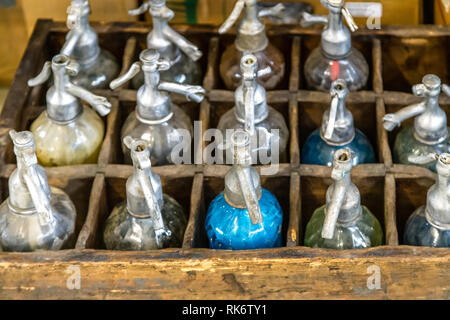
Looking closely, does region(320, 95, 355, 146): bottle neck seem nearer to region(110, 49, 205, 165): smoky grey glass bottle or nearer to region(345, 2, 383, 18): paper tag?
region(110, 49, 205, 165): smoky grey glass bottle

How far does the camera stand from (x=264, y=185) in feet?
3.08

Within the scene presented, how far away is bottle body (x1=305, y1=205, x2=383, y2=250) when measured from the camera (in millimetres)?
851

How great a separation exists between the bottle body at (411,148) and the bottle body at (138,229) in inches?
9.8

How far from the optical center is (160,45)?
1.01m

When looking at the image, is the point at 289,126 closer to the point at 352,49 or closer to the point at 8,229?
the point at 352,49

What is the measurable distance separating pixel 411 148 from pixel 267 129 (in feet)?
0.51

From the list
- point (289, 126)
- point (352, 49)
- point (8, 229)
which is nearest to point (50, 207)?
point (8, 229)

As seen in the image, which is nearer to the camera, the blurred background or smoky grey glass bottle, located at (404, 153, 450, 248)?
smoky grey glass bottle, located at (404, 153, 450, 248)

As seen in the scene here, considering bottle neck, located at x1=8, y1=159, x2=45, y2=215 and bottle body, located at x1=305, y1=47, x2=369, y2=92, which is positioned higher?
bottle body, located at x1=305, y1=47, x2=369, y2=92

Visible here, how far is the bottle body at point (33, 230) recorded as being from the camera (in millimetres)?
856

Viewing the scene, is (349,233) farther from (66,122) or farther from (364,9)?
(364,9)

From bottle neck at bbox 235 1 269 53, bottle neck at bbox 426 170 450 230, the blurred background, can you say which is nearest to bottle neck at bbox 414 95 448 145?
bottle neck at bbox 426 170 450 230

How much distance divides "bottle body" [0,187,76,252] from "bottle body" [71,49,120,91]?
207 mm

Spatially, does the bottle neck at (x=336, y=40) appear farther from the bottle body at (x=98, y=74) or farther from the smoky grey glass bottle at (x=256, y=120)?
the bottle body at (x=98, y=74)
